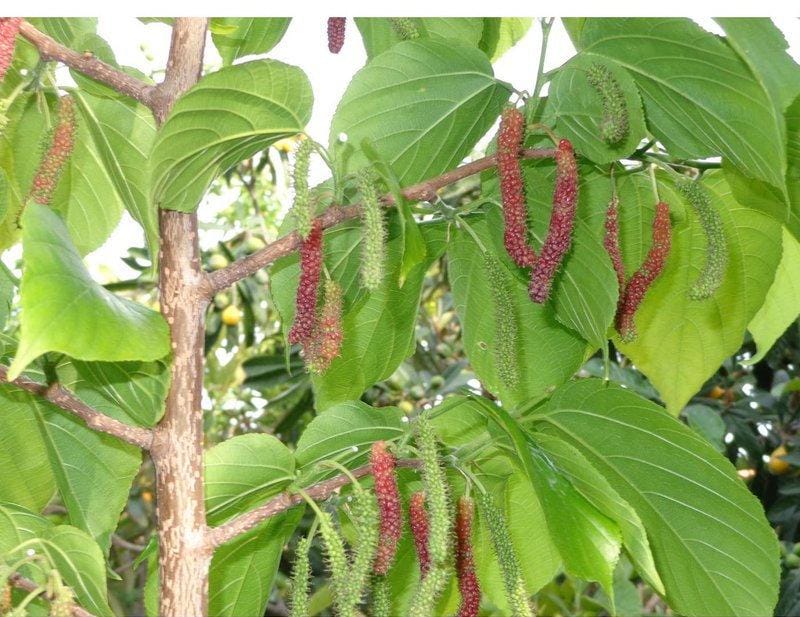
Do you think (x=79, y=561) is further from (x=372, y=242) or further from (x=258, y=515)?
(x=372, y=242)

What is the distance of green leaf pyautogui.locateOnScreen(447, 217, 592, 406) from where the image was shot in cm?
76

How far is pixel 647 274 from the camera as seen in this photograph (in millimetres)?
676

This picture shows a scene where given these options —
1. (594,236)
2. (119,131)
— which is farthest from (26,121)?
(594,236)

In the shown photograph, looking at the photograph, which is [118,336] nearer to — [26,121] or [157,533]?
[157,533]

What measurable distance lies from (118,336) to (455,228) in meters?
0.34

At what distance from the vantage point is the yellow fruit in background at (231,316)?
1947mm

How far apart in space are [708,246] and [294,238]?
26 cm

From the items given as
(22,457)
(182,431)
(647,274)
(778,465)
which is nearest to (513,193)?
(647,274)

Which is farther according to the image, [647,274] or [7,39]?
[647,274]

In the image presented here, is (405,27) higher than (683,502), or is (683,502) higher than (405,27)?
(405,27)

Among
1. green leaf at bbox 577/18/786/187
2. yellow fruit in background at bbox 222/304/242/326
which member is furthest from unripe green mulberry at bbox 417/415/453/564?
yellow fruit in background at bbox 222/304/242/326

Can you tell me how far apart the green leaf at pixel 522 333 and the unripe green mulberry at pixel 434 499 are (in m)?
0.21

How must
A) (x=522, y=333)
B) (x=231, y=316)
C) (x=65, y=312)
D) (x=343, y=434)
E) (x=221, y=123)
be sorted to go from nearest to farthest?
(x=65, y=312), (x=221, y=123), (x=343, y=434), (x=522, y=333), (x=231, y=316)

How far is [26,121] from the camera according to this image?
0.74 m
